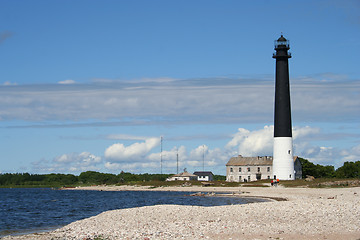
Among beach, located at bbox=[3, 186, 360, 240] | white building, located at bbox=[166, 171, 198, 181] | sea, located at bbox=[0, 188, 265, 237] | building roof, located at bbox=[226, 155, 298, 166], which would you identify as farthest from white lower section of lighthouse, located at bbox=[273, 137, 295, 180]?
white building, located at bbox=[166, 171, 198, 181]

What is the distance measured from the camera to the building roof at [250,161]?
101m

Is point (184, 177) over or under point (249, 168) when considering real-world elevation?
under

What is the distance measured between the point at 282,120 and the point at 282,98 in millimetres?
3446

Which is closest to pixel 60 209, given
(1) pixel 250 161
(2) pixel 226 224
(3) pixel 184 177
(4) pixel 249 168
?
(2) pixel 226 224

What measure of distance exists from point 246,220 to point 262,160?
76433 millimetres

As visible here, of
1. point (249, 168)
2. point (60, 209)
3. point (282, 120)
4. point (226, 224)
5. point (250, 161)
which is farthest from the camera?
point (250, 161)

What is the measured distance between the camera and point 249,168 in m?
102

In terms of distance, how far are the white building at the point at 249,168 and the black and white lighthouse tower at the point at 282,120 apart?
25177 millimetres

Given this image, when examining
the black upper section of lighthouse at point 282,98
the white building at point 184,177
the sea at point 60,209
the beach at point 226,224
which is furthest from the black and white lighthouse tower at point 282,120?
the white building at point 184,177

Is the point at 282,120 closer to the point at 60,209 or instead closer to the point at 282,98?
the point at 282,98

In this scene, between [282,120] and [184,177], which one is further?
[184,177]

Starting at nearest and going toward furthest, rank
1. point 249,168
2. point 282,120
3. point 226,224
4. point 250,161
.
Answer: point 226,224 < point 282,120 < point 249,168 < point 250,161

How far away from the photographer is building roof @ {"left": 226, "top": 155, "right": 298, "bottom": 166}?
101m

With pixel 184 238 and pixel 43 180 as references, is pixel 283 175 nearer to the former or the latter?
pixel 184 238
